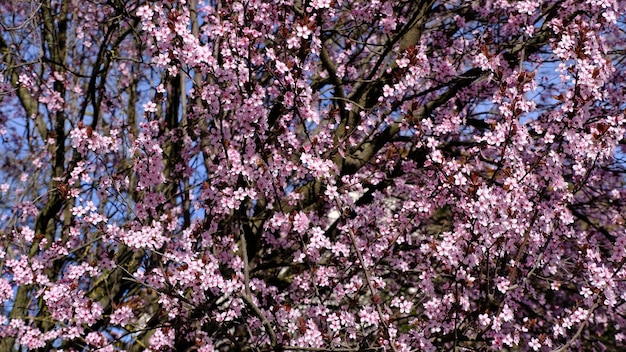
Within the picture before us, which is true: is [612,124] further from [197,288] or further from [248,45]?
[197,288]

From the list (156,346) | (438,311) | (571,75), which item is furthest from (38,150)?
(571,75)

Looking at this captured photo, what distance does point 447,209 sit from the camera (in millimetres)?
8375

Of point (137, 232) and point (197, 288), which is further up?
point (137, 232)

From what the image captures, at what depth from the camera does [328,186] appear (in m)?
4.42

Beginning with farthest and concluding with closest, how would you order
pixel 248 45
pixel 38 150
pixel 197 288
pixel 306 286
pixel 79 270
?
pixel 38 150
pixel 306 286
pixel 79 270
pixel 197 288
pixel 248 45

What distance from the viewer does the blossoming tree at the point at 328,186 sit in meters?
4.37

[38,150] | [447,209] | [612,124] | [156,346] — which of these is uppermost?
[38,150]

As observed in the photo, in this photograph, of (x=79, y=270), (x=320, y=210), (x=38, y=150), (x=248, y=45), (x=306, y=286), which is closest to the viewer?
(x=248, y=45)

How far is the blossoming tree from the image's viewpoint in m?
4.37

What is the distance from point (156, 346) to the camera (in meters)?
5.16

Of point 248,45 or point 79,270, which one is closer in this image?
point 248,45

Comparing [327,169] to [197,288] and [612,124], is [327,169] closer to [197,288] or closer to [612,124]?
[197,288]

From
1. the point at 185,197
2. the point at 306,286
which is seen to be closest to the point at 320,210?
the point at 306,286

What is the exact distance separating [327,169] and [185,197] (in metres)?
1.95
